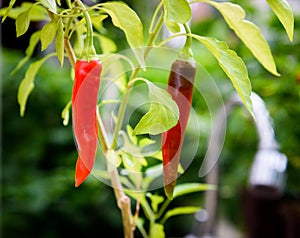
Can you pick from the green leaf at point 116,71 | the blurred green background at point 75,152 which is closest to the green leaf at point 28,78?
the green leaf at point 116,71

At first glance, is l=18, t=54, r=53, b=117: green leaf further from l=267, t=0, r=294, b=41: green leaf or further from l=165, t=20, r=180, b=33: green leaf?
l=267, t=0, r=294, b=41: green leaf

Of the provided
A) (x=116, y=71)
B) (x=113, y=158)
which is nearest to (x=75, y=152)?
(x=116, y=71)

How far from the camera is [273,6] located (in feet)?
1.34

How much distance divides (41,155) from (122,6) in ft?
4.02

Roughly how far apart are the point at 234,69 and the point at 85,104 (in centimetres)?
12

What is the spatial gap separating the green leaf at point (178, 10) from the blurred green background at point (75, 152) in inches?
30.8

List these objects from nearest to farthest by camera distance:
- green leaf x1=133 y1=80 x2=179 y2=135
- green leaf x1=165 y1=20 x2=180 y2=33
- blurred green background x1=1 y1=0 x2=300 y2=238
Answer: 1. green leaf x1=133 y1=80 x2=179 y2=135
2. green leaf x1=165 y1=20 x2=180 y2=33
3. blurred green background x1=1 y1=0 x2=300 y2=238

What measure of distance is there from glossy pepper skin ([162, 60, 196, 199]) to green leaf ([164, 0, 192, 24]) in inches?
2.1

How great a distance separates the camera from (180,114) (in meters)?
0.42

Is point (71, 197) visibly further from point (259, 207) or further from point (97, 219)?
point (259, 207)

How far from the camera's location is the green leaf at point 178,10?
37 centimetres

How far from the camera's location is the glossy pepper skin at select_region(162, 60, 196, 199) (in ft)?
1.37

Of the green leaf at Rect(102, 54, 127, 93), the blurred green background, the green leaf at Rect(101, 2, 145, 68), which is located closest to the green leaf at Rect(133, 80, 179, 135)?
the green leaf at Rect(101, 2, 145, 68)

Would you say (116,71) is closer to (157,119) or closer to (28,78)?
(28,78)
